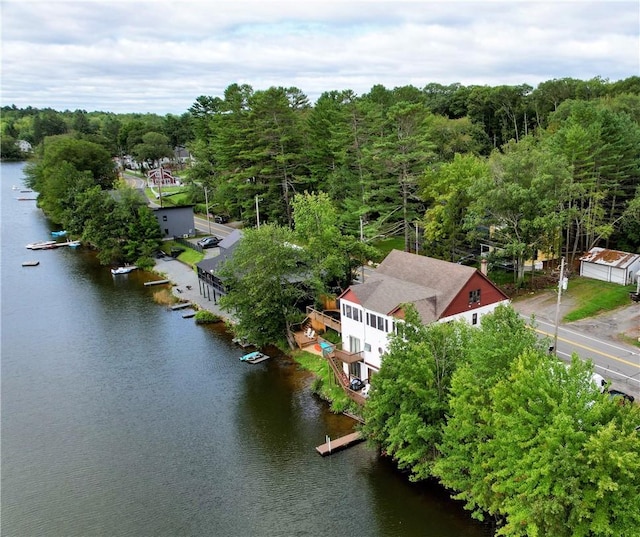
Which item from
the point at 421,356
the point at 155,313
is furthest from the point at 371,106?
the point at 421,356

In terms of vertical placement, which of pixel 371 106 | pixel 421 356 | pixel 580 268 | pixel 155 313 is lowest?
pixel 155 313

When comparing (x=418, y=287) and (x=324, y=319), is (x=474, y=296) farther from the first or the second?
(x=324, y=319)

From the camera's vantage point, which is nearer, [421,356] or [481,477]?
[481,477]

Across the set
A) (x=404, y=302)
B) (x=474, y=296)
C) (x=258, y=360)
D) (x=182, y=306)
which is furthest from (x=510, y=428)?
(x=182, y=306)

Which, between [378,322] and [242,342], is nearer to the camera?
[378,322]

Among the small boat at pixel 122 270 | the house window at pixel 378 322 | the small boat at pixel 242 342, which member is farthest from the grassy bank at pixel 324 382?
the small boat at pixel 122 270

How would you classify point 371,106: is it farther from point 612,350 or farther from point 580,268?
point 612,350
